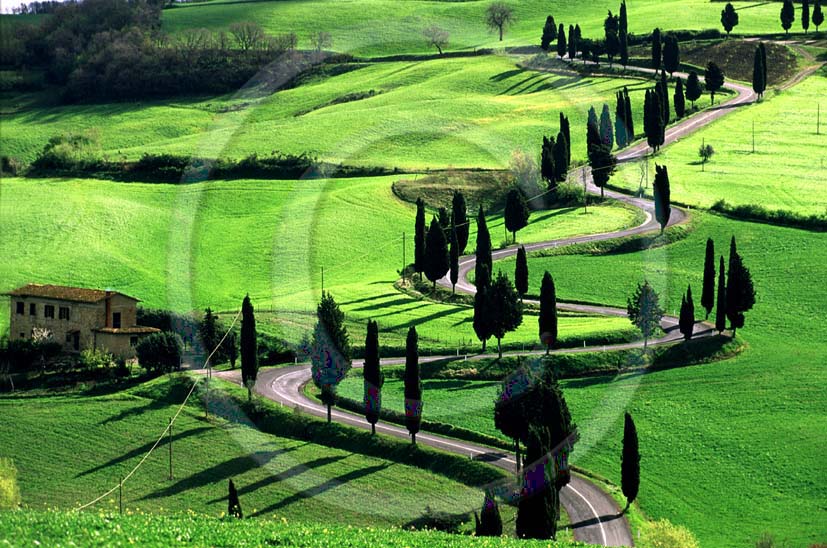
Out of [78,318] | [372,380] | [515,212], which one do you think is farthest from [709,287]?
[78,318]

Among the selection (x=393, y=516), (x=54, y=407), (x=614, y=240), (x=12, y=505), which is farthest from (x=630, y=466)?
(x=614, y=240)

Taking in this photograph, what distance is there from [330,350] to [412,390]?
8.84m

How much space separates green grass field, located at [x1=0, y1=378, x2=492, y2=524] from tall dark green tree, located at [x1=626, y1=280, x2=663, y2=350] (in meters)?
25.9

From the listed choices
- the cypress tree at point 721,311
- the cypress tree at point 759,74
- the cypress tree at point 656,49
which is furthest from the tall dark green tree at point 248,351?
the cypress tree at point 656,49

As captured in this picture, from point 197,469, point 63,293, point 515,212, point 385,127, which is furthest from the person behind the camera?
point 385,127

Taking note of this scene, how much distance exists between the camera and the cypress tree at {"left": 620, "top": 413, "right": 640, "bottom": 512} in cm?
7194

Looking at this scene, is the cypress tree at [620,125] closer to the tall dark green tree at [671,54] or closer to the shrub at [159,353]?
the tall dark green tree at [671,54]

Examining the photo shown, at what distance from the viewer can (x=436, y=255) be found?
115000 millimetres

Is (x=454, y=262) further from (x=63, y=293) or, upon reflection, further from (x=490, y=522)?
(x=490, y=522)

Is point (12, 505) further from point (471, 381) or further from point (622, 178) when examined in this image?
point (622, 178)

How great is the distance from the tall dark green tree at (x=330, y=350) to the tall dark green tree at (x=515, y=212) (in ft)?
130

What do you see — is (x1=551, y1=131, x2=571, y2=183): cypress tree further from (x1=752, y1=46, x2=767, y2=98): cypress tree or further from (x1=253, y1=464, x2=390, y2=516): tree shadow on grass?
(x1=253, y1=464, x2=390, y2=516): tree shadow on grass

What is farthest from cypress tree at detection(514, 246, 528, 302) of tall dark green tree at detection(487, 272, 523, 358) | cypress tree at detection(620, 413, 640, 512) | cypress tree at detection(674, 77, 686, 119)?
cypress tree at detection(674, 77, 686, 119)

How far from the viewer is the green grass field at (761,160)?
139 metres
